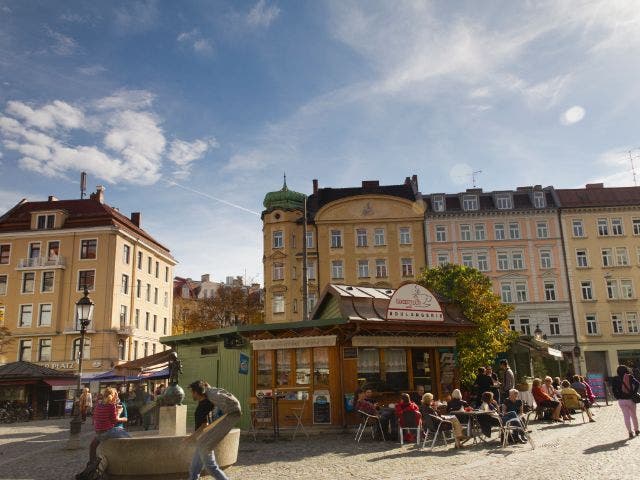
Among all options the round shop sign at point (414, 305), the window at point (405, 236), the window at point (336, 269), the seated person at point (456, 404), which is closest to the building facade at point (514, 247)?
the window at point (405, 236)

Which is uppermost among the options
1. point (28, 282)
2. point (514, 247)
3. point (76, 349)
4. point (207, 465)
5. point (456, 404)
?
point (514, 247)

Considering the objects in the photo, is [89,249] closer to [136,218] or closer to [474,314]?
Answer: [136,218]

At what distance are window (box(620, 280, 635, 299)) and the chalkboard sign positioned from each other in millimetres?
37738

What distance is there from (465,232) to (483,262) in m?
2.82

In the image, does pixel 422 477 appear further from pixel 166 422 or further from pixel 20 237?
pixel 20 237

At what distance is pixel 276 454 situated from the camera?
12469 mm

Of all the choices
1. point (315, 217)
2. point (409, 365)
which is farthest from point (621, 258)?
point (409, 365)

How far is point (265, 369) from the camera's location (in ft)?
56.0

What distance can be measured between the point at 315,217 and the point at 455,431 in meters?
35.8

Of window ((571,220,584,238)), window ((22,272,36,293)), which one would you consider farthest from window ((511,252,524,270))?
window ((22,272,36,293))

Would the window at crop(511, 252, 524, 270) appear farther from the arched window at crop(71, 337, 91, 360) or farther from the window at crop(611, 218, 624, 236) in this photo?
the arched window at crop(71, 337, 91, 360)

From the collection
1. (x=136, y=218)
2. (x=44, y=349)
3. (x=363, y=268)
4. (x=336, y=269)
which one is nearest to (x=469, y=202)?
(x=363, y=268)

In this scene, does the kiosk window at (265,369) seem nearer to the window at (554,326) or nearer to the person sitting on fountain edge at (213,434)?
the person sitting on fountain edge at (213,434)

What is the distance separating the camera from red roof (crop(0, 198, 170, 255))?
155ft
